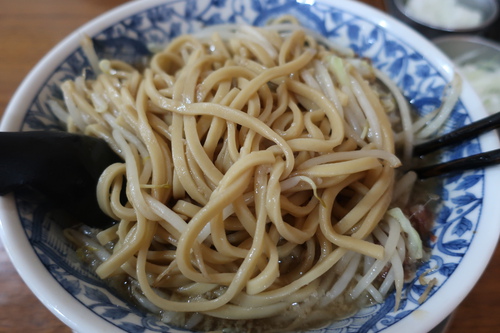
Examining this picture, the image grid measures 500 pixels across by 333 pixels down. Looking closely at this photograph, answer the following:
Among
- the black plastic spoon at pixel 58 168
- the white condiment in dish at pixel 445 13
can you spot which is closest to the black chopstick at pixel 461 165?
the black plastic spoon at pixel 58 168

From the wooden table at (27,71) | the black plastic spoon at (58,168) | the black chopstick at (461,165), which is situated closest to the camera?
the black plastic spoon at (58,168)

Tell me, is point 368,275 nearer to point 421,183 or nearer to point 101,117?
point 421,183

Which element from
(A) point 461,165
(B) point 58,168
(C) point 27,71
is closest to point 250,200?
(B) point 58,168

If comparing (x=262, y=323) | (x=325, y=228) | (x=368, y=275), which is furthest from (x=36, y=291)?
(x=368, y=275)

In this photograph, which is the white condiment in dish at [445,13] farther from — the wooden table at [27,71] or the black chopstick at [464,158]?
the black chopstick at [464,158]

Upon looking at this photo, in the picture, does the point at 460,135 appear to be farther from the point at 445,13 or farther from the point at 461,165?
the point at 445,13
